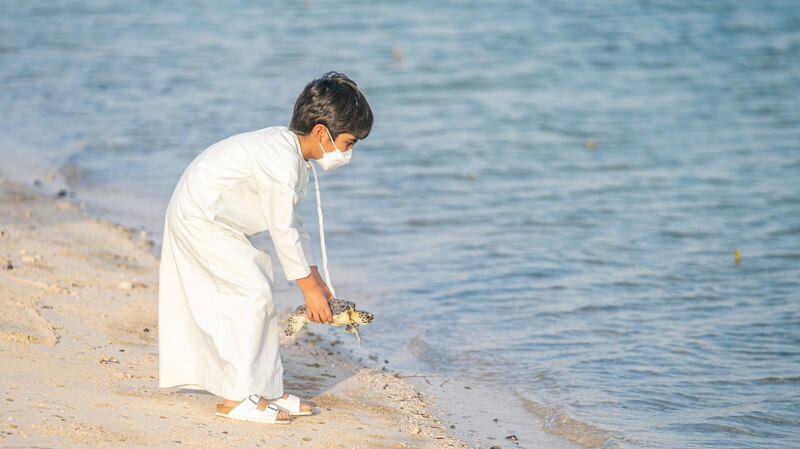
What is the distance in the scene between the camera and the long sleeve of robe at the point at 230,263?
13.4 feet

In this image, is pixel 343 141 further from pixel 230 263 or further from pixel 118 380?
pixel 118 380

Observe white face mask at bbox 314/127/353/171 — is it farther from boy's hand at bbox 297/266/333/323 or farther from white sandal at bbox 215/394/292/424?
white sandal at bbox 215/394/292/424

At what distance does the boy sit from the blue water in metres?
1.67

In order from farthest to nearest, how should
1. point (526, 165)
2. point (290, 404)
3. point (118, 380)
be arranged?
1. point (526, 165)
2. point (118, 380)
3. point (290, 404)

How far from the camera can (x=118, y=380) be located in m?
4.66

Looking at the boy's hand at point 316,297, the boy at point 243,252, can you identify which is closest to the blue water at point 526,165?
the boy's hand at point 316,297

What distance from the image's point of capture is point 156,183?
9.62m

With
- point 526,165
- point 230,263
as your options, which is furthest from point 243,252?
point 526,165

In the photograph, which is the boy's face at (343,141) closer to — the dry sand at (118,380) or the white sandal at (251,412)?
the white sandal at (251,412)

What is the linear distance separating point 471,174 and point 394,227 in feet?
6.21

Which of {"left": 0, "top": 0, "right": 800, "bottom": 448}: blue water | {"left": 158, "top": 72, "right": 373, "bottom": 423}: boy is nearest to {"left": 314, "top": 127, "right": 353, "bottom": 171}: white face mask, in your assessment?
{"left": 158, "top": 72, "right": 373, "bottom": 423}: boy

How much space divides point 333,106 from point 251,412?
121cm

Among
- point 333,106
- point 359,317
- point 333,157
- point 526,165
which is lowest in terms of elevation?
point 526,165

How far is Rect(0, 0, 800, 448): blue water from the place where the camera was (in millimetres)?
6098
